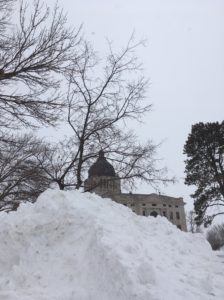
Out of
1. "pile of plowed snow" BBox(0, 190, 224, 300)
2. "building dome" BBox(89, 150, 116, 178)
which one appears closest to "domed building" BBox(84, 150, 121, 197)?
"building dome" BBox(89, 150, 116, 178)

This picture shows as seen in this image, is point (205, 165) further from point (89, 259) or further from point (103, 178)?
point (89, 259)

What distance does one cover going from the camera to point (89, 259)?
548 centimetres

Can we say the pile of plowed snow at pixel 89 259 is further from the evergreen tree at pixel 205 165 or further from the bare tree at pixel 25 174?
the evergreen tree at pixel 205 165

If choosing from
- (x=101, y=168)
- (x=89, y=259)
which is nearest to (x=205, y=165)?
(x=101, y=168)

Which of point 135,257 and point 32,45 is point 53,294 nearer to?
point 135,257

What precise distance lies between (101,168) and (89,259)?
33.2 ft

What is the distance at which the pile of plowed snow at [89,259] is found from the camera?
476 cm

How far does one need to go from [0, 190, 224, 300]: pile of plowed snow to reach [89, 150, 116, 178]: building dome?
7.03 meters

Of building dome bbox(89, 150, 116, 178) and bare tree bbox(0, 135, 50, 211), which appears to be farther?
building dome bbox(89, 150, 116, 178)

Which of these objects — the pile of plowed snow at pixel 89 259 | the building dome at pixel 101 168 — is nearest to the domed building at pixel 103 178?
the building dome at pixel 101 168

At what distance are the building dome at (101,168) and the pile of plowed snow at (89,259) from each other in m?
7.03

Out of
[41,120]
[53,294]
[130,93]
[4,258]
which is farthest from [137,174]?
[53,294]

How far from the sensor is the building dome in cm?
1525

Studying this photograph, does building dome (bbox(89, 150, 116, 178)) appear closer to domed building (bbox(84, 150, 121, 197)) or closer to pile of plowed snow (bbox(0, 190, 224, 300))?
domed building (bbox(84, 150, 121, 197))
